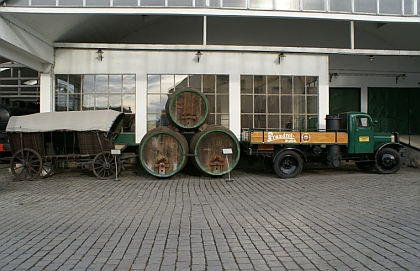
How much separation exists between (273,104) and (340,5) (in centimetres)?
413

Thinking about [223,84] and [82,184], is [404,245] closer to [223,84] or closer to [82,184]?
[82,184]

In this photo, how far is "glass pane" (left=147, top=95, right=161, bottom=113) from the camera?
1366cm

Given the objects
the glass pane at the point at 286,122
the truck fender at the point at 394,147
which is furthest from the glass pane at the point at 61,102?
the truck fender at the point at 394,147

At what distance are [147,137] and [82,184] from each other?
2256mm

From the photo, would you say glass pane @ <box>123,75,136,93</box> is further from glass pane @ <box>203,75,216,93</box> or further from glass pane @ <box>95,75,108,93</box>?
glass pane @ <box>203,75,216,93</box>

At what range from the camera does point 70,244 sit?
4848 millimetres

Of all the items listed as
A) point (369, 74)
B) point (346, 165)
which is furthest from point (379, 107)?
point (346, 165)

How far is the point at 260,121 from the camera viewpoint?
13945 millimetres

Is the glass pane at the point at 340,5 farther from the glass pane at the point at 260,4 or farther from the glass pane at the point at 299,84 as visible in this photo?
the glass pane at the point at 299,84

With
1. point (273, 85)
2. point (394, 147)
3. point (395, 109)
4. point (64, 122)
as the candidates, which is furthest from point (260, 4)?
point (395, 109)

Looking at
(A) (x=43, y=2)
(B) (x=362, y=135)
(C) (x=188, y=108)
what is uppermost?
(A) (x=43, y=2)

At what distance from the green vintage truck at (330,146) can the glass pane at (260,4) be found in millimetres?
4193

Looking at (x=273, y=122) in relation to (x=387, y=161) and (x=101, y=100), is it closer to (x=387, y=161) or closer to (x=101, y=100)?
(x=387, y=161)

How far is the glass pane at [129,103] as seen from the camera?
13648mm
